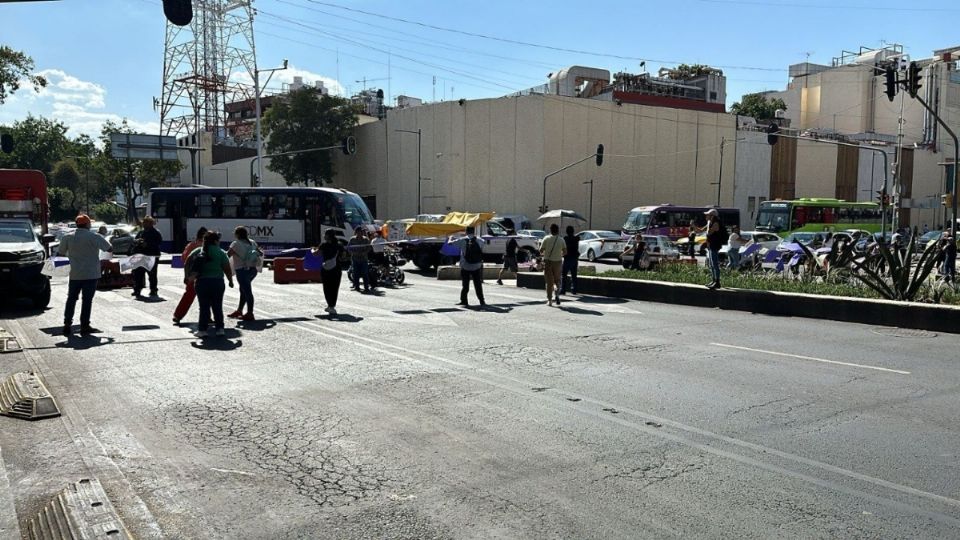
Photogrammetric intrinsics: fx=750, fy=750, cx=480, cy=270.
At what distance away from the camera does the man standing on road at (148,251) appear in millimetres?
17391

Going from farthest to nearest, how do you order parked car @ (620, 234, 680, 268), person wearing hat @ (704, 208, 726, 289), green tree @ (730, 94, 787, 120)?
1. green tree @ (730, 94, 787, 120)
2. parked car @ (620, 234, 680, 268)
3. person wearing hat @ (704, 208, 726, 289)

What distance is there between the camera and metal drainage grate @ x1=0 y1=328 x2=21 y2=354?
33.2ft

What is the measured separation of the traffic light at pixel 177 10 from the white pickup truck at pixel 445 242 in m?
14.0

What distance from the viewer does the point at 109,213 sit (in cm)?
9944

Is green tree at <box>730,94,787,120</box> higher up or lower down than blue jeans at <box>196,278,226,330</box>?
higher up

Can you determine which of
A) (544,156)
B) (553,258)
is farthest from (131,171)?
(553,258)

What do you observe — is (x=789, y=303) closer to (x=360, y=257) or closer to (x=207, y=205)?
(x=360, y=257)

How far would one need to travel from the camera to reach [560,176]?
57531 mm

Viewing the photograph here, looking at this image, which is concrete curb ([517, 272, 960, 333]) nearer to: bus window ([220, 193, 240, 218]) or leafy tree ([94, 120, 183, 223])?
bus window ([220, 193, 240, 218])

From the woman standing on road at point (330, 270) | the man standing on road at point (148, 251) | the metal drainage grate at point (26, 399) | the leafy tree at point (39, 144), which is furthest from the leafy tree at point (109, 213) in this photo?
the metal drainage grate at point (26, 399)

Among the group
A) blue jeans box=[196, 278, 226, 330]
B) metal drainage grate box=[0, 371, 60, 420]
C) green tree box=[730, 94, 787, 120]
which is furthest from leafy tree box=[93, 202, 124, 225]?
metal drainage grate box=[0, 371, 60, 420]

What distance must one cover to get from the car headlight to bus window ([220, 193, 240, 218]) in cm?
1948

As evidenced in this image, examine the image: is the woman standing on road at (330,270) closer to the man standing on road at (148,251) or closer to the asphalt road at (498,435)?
the asphalt road at (498,435)

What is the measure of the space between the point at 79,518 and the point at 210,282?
24.1ft
